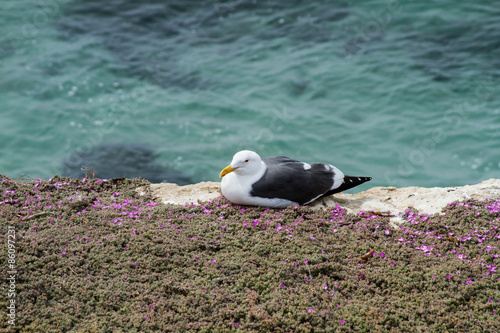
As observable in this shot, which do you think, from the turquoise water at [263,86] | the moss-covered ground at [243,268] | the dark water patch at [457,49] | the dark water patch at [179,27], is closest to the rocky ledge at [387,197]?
the moss-covered ground at [243,268]

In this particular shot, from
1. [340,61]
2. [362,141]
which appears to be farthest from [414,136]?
[340,61]

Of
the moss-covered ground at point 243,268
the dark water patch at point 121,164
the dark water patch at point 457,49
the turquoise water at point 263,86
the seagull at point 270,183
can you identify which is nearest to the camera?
the moss-covered ground at point 243,268

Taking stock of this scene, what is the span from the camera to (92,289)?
4.48 metres

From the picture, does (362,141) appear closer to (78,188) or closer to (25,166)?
(78,188)

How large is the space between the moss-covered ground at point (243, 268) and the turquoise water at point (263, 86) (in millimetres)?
4759

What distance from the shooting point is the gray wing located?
5793 millimetres

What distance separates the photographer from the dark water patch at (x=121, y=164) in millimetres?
10055

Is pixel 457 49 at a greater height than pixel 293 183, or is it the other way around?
pixel 457 49

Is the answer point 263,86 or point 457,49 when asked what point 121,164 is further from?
point 457,49

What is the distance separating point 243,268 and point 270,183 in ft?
4.38

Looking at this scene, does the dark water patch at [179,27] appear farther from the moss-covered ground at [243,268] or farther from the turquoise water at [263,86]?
the moss-covered ground at [243,268]

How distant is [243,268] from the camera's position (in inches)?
188

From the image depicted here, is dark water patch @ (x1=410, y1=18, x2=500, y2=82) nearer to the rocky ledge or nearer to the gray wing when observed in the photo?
the rocky ledge

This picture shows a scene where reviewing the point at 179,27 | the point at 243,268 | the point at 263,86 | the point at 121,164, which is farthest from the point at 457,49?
the point at 243,268
